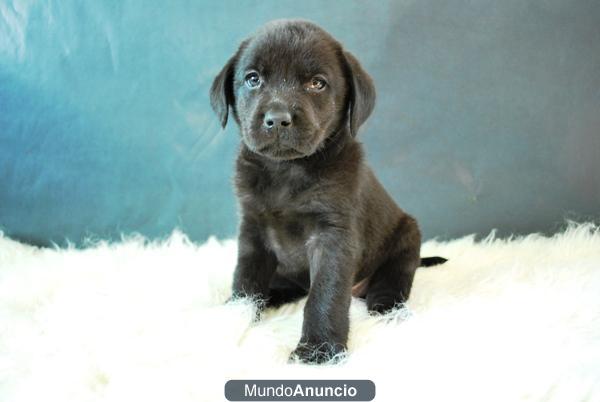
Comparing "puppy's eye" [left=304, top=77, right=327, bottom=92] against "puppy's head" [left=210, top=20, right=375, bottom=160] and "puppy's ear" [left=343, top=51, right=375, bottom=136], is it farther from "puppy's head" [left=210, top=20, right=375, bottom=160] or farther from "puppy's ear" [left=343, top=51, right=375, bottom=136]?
"puppy's ear" [left=343, top=51, right=375, bottom=136]

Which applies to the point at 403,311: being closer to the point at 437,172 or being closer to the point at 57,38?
the point at 437,172

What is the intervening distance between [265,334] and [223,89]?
877mm

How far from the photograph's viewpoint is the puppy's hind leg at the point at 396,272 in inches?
93.5

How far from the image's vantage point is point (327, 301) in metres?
1.97

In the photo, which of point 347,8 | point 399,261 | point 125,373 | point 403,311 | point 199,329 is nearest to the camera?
point 125,373

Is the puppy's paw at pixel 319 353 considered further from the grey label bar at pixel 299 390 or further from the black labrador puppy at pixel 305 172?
the grey label bar at pixel 299 390

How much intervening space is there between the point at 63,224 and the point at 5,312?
4.50 feet

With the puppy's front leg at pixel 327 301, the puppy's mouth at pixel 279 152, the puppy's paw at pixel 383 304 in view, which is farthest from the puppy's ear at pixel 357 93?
the puppy's paw at pixel 383 304

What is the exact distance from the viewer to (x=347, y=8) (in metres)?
3.26

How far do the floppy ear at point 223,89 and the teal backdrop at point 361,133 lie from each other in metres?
1.04

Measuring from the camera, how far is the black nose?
6.06ft

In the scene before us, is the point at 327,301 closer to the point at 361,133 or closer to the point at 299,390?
the point at 299,390

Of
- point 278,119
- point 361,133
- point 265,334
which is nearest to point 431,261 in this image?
point 361,133

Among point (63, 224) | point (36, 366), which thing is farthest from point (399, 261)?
point (63, 224)
